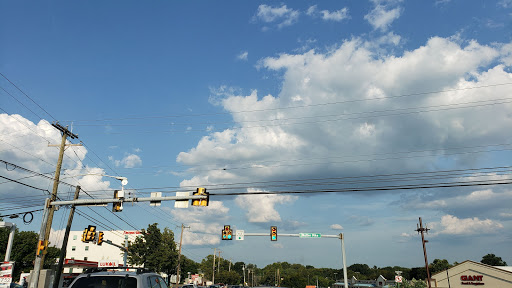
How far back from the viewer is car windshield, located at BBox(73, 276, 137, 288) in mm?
6867

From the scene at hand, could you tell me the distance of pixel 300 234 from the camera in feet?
108

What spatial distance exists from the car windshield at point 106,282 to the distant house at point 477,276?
65.8 meters

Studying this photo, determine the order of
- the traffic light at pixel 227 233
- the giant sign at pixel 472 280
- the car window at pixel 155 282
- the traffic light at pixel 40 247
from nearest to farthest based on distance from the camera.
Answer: the car window at pixel 155 282, the traffic light at pixel 40 247, the traffic light at pixel 227 233, the giant sign at pixel 472 280

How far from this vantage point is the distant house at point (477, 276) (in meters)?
59.8

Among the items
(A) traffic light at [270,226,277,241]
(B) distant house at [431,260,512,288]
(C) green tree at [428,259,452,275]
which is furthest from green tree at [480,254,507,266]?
(A) traffic light at [270,226,277,241]

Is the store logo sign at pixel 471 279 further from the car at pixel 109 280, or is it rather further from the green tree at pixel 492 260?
the green tree at pixel 492 260

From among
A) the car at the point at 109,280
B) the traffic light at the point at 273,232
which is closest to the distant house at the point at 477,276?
the traffic light at the point at 273,232

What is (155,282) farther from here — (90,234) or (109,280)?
(90,234)

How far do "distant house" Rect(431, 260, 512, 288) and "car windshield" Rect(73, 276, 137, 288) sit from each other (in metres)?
65.8

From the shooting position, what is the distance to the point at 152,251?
59.3 metres

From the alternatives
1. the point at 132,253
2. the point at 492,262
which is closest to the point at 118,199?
the point at 132,253

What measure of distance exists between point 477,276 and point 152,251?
194ft

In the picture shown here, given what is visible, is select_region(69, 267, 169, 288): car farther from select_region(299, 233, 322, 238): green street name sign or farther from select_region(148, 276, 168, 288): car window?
select_region(299, 233, 322, 238): green street name sign

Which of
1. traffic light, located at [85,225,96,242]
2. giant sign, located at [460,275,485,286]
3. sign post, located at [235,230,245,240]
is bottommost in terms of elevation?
giant sign, located at [460,275,485,286]
